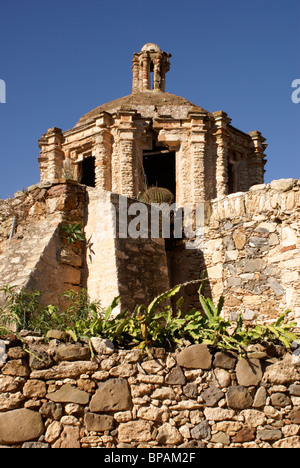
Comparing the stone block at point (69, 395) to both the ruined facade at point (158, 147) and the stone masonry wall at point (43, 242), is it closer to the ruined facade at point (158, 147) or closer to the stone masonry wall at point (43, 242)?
the stone masonry wall at point (43, 242)

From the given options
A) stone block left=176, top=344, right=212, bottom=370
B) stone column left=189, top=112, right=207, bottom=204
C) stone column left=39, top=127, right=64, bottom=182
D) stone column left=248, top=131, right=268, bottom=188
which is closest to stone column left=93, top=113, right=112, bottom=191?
stone column left=39, top=127, right=64, bottom=182

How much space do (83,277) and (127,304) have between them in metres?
0.86

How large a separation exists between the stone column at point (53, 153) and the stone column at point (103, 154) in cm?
152

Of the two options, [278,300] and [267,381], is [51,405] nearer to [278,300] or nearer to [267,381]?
[267,381]

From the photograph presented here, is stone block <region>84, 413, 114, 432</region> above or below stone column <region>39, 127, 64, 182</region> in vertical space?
below

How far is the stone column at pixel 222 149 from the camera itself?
17.4 metres

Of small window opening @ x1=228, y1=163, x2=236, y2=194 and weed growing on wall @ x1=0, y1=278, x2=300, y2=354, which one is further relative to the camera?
small window opening @ x1=228, y1=163, x2=236, y2=194

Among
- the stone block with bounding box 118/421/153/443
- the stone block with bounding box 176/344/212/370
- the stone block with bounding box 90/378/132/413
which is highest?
the stone block with bounding box 176/344/212/370

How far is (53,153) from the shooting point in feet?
59.7

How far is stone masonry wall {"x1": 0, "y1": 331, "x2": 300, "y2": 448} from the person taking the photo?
4887mm

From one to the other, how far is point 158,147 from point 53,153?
3439mm

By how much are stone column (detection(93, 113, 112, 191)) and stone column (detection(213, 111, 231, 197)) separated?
11.1ft

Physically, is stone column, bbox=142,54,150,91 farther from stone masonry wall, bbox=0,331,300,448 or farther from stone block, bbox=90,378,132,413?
stone block, bbox=90,378,132,413

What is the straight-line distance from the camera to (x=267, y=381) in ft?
17.4
